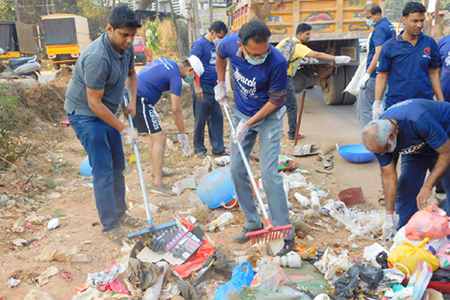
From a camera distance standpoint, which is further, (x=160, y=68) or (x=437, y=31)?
(x=437, y=31)

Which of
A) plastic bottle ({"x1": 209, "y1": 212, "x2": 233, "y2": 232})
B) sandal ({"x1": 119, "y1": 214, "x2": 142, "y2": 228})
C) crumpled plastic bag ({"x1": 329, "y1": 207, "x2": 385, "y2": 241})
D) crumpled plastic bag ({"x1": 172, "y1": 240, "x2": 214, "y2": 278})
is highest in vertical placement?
crumpled plastic bag ({"x1": 172, "y1": 240, "x2": 214, "y2": 278})

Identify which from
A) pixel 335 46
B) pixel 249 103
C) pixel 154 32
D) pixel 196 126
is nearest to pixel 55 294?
pixel 249 103

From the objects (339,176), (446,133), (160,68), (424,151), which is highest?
(160,68)

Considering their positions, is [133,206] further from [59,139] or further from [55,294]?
[59,139]

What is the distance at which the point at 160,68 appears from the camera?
4.74 meters

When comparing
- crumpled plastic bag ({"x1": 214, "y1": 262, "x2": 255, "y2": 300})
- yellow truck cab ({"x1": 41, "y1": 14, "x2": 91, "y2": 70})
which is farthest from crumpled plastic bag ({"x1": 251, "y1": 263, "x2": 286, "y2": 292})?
yellow truck cab ({"x1": 41, "y1": 14, "x2": 91, "y2": 70})

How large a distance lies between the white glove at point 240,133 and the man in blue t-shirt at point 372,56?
96.9 inches

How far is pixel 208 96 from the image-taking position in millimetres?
5922

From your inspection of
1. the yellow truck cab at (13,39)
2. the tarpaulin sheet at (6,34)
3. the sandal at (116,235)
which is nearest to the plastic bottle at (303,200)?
the sandal at (116,235)

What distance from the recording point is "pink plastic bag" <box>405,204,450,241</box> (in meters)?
2.67

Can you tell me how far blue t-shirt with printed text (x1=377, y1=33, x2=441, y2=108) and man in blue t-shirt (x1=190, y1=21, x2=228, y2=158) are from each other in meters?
2.65

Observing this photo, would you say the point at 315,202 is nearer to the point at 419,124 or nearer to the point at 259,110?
the point at 259,110

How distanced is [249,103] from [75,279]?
6.30 feet

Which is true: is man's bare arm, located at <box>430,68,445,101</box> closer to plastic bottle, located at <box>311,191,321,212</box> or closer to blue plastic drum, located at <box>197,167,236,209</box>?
plastic bottle, located at <box>311,191,321,212</box>
